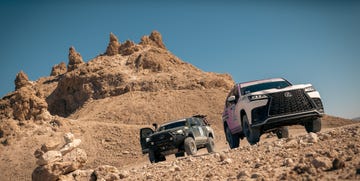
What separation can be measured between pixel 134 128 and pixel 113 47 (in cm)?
4461

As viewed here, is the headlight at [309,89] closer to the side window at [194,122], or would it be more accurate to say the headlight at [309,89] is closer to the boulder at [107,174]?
the boulder at [107,174]

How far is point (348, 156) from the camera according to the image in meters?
6.71

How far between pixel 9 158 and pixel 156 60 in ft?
145

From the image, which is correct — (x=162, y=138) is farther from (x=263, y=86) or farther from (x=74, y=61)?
(x=74, y=61)

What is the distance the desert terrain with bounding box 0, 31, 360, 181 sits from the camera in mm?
7645

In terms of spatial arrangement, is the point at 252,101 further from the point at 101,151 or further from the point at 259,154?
the point at 101,151

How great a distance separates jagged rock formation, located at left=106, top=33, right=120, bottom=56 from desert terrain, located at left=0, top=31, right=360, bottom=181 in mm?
252

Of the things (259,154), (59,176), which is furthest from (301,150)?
(59,176)

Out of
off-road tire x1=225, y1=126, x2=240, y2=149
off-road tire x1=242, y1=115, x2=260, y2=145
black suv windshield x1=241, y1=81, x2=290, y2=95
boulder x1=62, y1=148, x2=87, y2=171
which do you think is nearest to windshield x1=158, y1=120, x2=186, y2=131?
off-road tire x1=225, y1=126, x2=240, y2=149

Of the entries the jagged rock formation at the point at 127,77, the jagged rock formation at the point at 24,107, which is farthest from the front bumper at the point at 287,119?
the jagged rock formation at the point at 127,77

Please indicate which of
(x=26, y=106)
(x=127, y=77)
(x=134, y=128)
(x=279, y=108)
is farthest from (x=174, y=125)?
(x=127, y=77)

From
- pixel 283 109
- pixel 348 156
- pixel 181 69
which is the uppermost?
pixel 181 69

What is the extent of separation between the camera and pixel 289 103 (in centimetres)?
1192

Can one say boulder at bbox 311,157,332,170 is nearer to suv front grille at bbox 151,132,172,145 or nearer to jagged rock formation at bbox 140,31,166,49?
suv front grille at bbox 151,132,172,145
